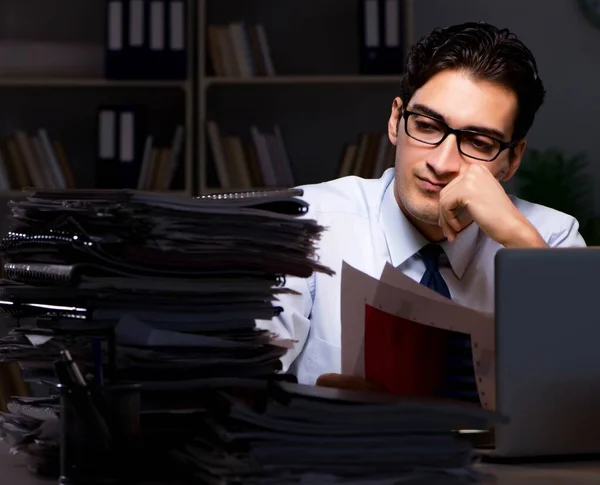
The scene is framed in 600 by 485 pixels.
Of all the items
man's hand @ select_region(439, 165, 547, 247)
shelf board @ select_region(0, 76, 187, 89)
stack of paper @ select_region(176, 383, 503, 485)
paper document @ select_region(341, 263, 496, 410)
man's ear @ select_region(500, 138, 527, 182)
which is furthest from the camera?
shelf board @ select_region(0, 76, 187, 89)

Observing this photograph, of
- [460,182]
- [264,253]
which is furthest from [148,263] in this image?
[460,182]

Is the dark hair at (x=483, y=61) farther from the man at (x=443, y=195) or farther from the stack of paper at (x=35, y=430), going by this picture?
the stack of paper at (x=35, y=430)

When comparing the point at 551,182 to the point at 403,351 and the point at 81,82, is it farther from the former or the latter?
the point at 403,351

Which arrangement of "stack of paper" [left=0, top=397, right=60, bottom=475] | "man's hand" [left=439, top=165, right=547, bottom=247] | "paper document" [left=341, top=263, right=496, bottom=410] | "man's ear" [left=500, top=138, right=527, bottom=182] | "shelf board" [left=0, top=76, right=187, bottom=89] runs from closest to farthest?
"stack of paper" [left=0, top=397, right=60, bottom=475], "paper document" [left=341, top=263, right=496, bottom=410], "man's hand" [left=439, top=165, right=547, bottom=247], "man's ear" [left=500, top=138, right=527, bottom=182], "shelf board" [left=0, top=76, right=187, bottom=89]

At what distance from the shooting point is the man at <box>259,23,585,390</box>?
1736 millimetres

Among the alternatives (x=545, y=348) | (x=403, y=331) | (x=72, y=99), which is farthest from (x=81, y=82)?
(x=545, y=348)

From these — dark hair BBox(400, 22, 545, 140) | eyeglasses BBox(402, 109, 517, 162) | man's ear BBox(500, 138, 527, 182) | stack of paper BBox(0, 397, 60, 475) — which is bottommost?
stack of paper BBox(0, 397, 60, 475)

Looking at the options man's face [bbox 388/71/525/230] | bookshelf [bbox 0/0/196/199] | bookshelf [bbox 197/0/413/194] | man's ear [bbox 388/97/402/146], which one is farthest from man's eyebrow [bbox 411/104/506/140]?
bookshelf [bbox 0/0/196/199]

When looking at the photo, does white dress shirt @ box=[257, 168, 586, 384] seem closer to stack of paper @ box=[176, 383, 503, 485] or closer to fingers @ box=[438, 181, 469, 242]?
fingers @ box=[438, 181, 469, 242]

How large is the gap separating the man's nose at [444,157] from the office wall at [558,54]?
2.24 m

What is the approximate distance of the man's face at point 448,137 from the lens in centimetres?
177

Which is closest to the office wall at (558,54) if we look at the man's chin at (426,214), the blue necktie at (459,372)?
the man's chin at (426,214)

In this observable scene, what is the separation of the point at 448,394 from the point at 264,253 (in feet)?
1.25

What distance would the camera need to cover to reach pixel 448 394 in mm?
1144
